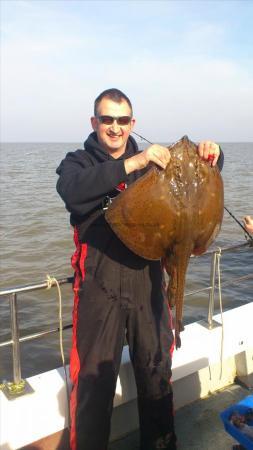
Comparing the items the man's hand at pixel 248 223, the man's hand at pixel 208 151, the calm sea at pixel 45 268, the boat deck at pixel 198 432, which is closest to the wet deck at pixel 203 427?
the boat deck at pixel 198 432

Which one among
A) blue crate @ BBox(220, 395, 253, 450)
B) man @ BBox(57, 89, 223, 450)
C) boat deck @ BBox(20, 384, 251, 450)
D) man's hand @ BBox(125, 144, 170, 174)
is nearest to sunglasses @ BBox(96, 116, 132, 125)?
man @ BBox(57, 89, 223, 450)

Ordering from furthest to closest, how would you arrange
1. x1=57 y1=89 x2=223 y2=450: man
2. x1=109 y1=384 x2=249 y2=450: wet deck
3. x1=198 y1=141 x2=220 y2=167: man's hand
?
x1=109 y1=384 x2=249 y2=450: wet deck → x1=57 y1=89 x2=223 y2=450: man → x1=198 y1=141 x2=220 y2=167: man's hand

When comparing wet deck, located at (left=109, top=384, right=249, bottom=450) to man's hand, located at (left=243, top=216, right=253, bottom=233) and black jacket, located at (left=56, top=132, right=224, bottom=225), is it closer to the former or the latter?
man's hand, located at (left=243, top=216, right=253, bottom=233)

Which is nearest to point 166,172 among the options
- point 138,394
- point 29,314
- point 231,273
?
point 138,394

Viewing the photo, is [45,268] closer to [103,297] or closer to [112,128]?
[103,297]

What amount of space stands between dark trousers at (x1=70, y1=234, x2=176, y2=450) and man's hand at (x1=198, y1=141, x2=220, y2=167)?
844 mm

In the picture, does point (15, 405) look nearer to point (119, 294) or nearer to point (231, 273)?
point (119, 294)

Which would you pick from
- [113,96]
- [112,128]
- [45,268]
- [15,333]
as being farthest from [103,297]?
[45,268]

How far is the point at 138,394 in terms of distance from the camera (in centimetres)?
316

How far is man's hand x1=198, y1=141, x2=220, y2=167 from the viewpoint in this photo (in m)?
2.52

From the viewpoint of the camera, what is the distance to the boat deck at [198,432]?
10.7ft

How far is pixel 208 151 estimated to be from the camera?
99.3 inches

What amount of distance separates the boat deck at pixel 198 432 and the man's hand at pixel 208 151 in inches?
88.1

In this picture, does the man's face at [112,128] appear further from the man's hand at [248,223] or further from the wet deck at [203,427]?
the wet deck at [203,427]
